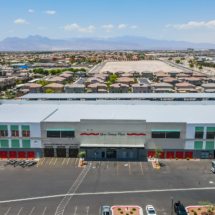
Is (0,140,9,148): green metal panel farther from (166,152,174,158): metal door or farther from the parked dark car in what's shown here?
the parked dark car

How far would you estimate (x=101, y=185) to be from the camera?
3061cm

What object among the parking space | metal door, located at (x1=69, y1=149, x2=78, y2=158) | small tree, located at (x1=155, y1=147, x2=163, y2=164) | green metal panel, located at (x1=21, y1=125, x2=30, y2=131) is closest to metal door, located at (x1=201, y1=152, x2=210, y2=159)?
small tree, located at (x1=155, y1=147, x2=163, y2=164)

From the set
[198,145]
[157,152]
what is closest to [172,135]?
[157,152]

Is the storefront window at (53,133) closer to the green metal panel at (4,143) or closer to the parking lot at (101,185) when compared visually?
the parking lot at (101,185)

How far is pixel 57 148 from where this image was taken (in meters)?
38.6

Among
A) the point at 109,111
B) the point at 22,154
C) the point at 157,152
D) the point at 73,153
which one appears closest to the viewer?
the point at 157,152

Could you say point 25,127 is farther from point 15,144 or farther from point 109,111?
point 109,111

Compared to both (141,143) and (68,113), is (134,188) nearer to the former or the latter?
(141,143)

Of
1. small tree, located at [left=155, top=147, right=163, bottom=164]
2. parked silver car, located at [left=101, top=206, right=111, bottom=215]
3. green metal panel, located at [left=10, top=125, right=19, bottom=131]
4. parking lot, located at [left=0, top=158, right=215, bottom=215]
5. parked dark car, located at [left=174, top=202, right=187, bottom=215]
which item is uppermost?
green metal panel, located at [left=10, top=125, right=19, bottom=131]

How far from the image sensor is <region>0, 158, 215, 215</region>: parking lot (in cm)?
2670

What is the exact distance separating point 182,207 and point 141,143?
44.4 ft

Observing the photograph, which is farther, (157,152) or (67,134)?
(67,134)

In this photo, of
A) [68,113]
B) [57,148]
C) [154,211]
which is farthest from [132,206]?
[68,113]

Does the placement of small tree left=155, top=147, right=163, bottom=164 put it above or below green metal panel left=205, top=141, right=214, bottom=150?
below
